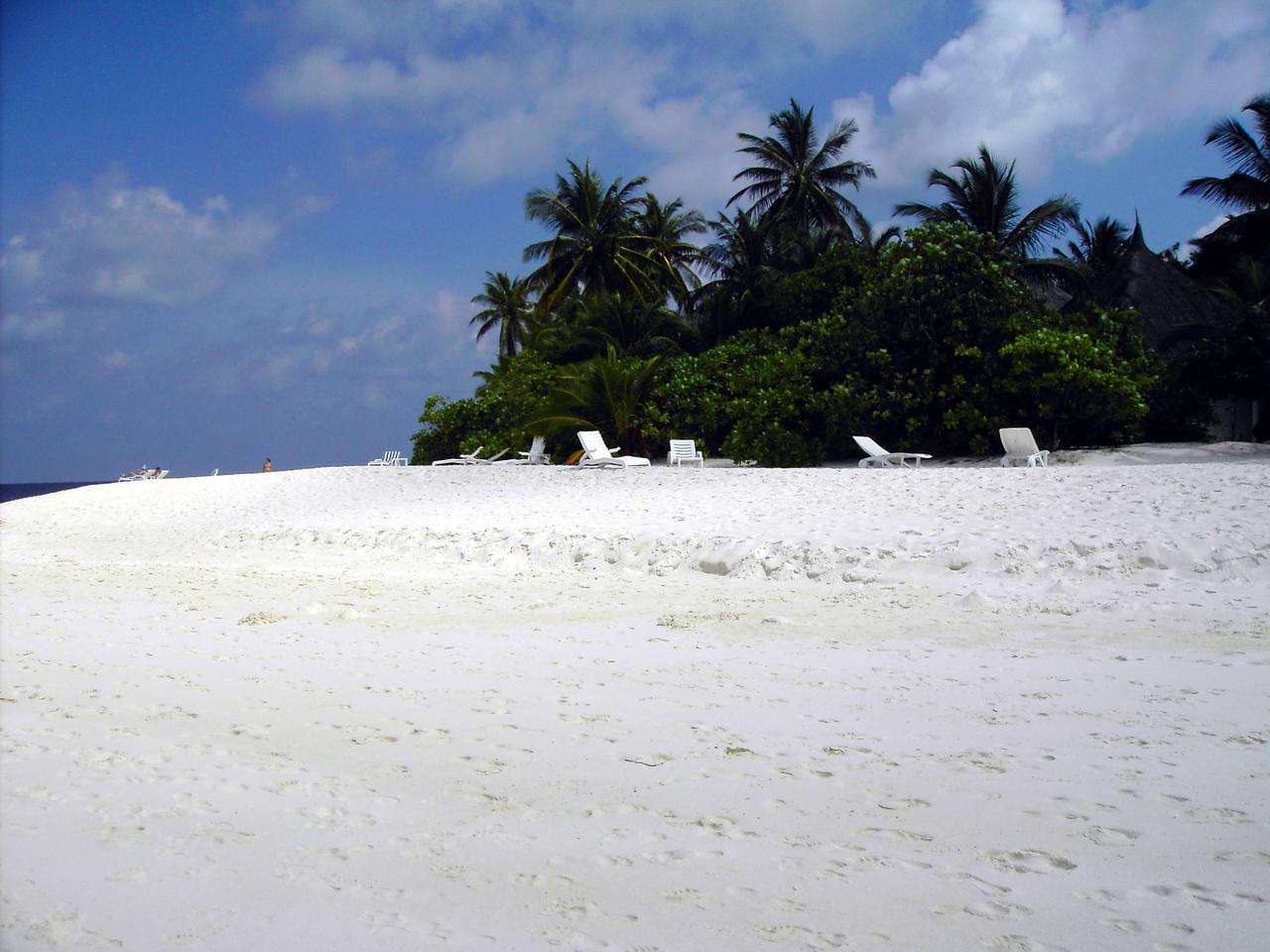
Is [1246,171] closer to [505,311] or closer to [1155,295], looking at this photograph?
[1155,295]

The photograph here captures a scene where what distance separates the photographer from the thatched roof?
23.1 m

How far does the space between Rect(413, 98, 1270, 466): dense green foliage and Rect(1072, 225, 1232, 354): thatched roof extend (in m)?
1.11

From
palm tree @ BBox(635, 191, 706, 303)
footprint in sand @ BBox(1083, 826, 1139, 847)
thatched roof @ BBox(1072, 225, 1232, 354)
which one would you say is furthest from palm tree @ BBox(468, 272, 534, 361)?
footprint in sand @ BBox(1083, 826, 1139, 847)

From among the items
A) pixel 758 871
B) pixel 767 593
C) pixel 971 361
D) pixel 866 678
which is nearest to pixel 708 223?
pixel 971 361

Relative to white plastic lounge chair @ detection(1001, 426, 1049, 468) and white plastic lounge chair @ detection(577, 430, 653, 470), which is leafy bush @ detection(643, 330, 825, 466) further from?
white plastic lounge chair @ detection(1001, 426, 1049, 468)

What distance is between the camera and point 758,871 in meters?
2.59

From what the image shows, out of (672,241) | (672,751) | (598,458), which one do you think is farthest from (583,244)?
(672,751)

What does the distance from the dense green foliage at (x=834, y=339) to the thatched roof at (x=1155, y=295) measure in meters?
1.11

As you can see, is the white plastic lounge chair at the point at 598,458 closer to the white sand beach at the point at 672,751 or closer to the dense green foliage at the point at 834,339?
the dense green foliage at the point at 834,339

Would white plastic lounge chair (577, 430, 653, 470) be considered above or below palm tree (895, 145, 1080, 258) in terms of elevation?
below

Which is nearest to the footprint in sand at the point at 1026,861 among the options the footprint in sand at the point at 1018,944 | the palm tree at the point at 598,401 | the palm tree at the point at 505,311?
the footprint in sand at the point at 1018,944

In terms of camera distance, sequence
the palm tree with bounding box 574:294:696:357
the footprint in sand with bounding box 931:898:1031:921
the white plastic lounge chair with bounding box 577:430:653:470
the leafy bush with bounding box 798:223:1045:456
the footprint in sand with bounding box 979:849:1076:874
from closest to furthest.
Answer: the footprint in sand with bounding box 931:898:1031:921 → the footprint in sand with bounding box 979:849:1076:874 → the white plastic lounge chair with bounding box 577:430:653:470 → the leafy bush with bounding box 798:223:1045:456 → the palm tree with bounding box 574:294:696:357

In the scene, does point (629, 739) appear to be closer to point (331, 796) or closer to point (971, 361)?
point (331, 796)

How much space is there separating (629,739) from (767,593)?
3736 millimetres
